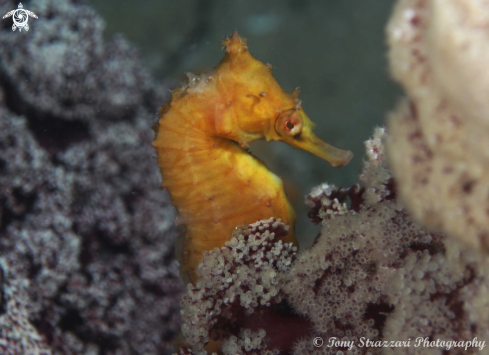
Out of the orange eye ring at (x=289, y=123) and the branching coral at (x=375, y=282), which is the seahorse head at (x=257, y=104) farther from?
the branching coral at (x=375, y=282)

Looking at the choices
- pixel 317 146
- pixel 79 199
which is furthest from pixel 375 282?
pixel 79 199

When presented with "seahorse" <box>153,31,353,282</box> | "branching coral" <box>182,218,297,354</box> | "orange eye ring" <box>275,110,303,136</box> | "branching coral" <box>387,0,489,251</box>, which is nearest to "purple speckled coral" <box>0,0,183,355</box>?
"seahorse" <box>153,31,353,282</box>

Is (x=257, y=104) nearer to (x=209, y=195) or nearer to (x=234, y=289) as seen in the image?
(x=209, y=195)

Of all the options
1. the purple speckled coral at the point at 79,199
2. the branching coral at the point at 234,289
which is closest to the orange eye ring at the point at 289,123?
the branching coral at the point at 234,289

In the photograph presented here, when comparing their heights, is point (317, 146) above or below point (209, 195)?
above

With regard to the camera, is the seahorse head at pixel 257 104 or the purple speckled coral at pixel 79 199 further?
the purple speckled coral at pixel 79 199

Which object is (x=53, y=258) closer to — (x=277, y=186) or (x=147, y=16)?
(x=277, y=186)
